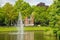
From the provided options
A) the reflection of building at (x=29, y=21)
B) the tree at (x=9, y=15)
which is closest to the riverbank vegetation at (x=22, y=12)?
the tree at (x=9, y=15)

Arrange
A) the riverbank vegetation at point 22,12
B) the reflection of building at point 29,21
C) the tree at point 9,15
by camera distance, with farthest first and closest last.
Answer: the reflection of building at point 29,21 → the tree at point 9,15 → the riverbank vegetation at point 22,12

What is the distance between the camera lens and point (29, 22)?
89188 millimetres

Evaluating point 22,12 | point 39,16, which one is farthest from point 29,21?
point 39,16

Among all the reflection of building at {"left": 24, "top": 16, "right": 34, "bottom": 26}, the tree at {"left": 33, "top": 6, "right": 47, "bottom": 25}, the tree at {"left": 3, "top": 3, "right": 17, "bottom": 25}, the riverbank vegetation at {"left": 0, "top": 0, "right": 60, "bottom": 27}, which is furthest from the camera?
the reflection of building at {"left": 24, "top": 16, "right": 34, "bottom": 26}

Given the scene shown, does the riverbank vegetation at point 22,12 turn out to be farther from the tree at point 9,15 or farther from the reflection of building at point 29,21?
the reflection of building at point 29,21

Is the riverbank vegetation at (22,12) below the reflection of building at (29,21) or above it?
above

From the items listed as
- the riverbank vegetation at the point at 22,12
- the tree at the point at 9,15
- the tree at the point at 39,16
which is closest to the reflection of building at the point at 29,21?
the riverbank vegetation at the point at 22,12

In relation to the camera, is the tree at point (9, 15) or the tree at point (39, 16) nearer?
the tree at point (39, 16)

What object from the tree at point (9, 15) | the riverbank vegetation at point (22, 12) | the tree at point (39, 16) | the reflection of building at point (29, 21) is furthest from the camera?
the reflection of building at point (29, 21)

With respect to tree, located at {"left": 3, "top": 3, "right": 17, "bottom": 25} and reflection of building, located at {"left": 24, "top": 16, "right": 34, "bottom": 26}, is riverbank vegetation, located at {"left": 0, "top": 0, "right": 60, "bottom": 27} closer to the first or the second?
tree, located at {"left": 3, "top": 3, "right": 17, "bottom": 25}

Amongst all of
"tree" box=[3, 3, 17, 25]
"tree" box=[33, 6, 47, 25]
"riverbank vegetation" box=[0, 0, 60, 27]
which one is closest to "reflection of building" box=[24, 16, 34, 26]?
"riverbank vegetation" box=[0, 0, 60, 27]

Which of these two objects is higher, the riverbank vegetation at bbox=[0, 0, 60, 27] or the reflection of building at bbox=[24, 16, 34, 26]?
the riverbank vegetation at bbox=[0, 0, 60, 27]

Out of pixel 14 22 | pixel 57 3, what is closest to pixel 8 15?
pixel 14 22

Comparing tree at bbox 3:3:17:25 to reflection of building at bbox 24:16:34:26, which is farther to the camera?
reflection of building at bbox 24:16:34:26
